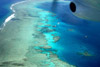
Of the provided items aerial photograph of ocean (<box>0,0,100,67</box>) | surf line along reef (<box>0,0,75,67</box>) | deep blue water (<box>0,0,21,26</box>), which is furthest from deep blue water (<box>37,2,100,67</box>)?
deep blue water (<box>0,0,21,26</box>)

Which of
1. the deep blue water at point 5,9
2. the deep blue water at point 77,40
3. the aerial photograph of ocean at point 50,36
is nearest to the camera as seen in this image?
the aerial photograph of ocean at point 50,36

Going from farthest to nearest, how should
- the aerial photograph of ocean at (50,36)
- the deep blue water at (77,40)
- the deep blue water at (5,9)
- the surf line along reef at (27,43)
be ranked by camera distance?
the deep blue water at (5,9)
the deep blue water at (77,40)
the surf line along reef at (27,43)
the aerial photograph of ocean at (50,36)

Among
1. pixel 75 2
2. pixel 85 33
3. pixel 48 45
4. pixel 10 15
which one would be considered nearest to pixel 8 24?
pixel 10 15

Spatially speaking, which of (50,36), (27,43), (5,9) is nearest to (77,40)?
(50,36)

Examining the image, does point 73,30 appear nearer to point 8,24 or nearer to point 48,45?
point 48,45

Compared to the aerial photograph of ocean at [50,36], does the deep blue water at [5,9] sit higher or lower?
higher

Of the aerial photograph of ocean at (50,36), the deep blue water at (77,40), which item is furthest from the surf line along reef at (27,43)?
the deep blue water at (77,40)

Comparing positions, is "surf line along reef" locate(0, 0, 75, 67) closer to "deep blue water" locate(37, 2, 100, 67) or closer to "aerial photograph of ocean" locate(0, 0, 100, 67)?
"aerial photograph of ocean" locate(0, 0, 100, 67)

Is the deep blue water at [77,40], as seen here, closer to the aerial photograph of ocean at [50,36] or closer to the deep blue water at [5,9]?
the aerial photograph of ocean at [50,36]
